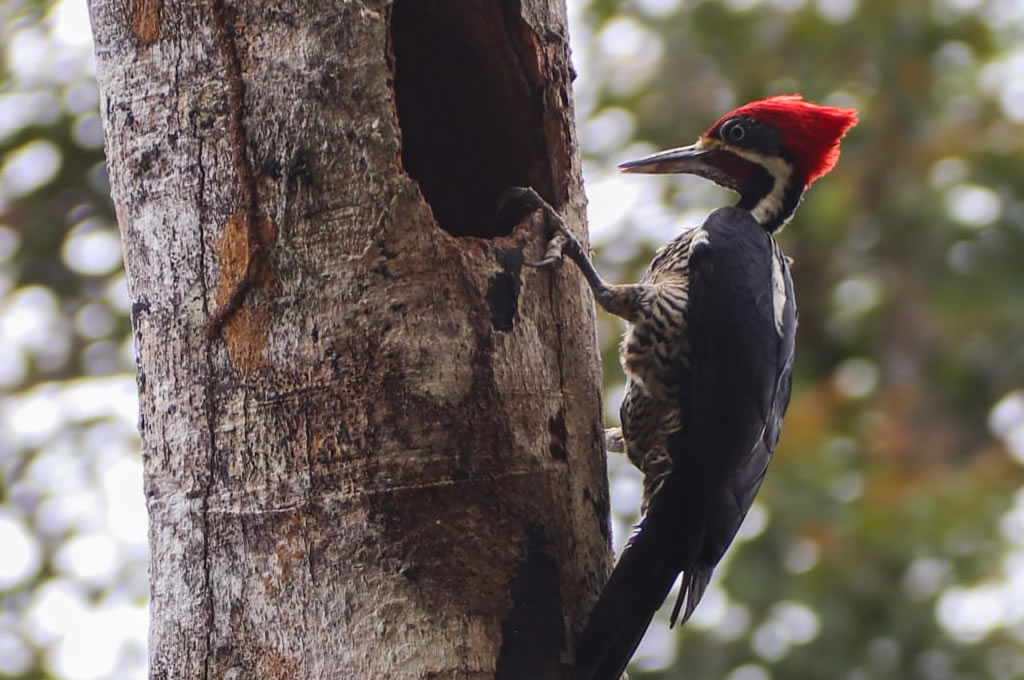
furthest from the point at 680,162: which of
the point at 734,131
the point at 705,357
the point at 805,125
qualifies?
the point at 705,357

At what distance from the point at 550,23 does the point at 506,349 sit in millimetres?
712

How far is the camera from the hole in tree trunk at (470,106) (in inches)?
104

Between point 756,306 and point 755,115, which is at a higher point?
point 755,115

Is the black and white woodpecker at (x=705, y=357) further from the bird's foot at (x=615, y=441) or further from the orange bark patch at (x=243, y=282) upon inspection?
the orange bark patch at (x=243, y=282)

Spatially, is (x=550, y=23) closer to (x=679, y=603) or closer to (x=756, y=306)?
(x=756, y=306)

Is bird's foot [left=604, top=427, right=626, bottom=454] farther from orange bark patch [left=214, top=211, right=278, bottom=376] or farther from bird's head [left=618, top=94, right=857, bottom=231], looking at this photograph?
orange bark patch [left=214, top=211, right=278, bottom=376]

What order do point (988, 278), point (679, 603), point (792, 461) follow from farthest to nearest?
1. point (988, 278)
2. point (792, 461)
3. point (679, 603)

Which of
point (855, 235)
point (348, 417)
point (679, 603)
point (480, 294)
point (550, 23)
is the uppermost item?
point (855, 235)

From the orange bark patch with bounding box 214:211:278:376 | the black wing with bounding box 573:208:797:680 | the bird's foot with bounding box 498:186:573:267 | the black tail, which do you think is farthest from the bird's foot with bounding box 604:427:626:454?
the orange bark patch with bounding box 214:211:278:376

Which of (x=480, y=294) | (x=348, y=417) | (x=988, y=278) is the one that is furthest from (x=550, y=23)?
(x=988, y=278)

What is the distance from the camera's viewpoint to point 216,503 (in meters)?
2.16

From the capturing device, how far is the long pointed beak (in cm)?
343

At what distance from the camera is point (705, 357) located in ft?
9.70

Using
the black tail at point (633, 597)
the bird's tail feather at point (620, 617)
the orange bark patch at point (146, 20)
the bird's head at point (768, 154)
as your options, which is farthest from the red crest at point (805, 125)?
the orange bark patch at point (146, 20)
